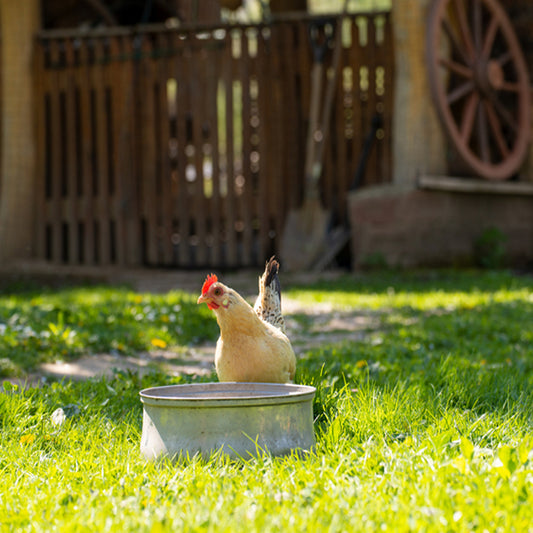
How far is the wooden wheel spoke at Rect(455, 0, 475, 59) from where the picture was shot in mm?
9172

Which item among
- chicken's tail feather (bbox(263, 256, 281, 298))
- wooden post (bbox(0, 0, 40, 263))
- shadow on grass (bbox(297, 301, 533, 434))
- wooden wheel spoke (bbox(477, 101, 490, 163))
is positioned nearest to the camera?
shadow on grass (bbox(297, 301, 533, 434))

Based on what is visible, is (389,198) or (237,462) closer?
(237,462)

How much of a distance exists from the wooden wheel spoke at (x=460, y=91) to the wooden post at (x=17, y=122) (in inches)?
213

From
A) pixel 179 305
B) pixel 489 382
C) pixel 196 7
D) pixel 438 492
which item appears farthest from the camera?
pixel 196 7

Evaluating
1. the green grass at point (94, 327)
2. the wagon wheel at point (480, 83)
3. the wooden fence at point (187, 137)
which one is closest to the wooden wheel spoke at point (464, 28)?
the wagon wheel at point (480, 83)

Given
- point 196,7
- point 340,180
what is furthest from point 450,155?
point 196,7

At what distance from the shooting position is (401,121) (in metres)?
8.95

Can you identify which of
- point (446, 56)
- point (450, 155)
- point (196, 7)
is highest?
point (196, 7)

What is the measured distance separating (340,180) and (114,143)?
3026 millimetres

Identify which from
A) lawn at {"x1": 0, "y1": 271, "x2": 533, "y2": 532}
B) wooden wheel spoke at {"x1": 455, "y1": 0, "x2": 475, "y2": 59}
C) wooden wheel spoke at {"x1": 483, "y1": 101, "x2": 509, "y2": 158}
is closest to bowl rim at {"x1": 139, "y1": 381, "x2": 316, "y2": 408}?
lawn at {"x1": 0, "y1": 271, "x2": 533, "y2": 532}

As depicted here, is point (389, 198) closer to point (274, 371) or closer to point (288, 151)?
point (288, 151)

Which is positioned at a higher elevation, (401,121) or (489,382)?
(401,121)

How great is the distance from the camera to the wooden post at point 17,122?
33.1 ft

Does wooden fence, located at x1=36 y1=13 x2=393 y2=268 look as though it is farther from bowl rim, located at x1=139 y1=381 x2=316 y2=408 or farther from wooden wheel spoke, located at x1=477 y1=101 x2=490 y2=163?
bowl rim, located at x1=139 y1=381 x2=316 y2=408
